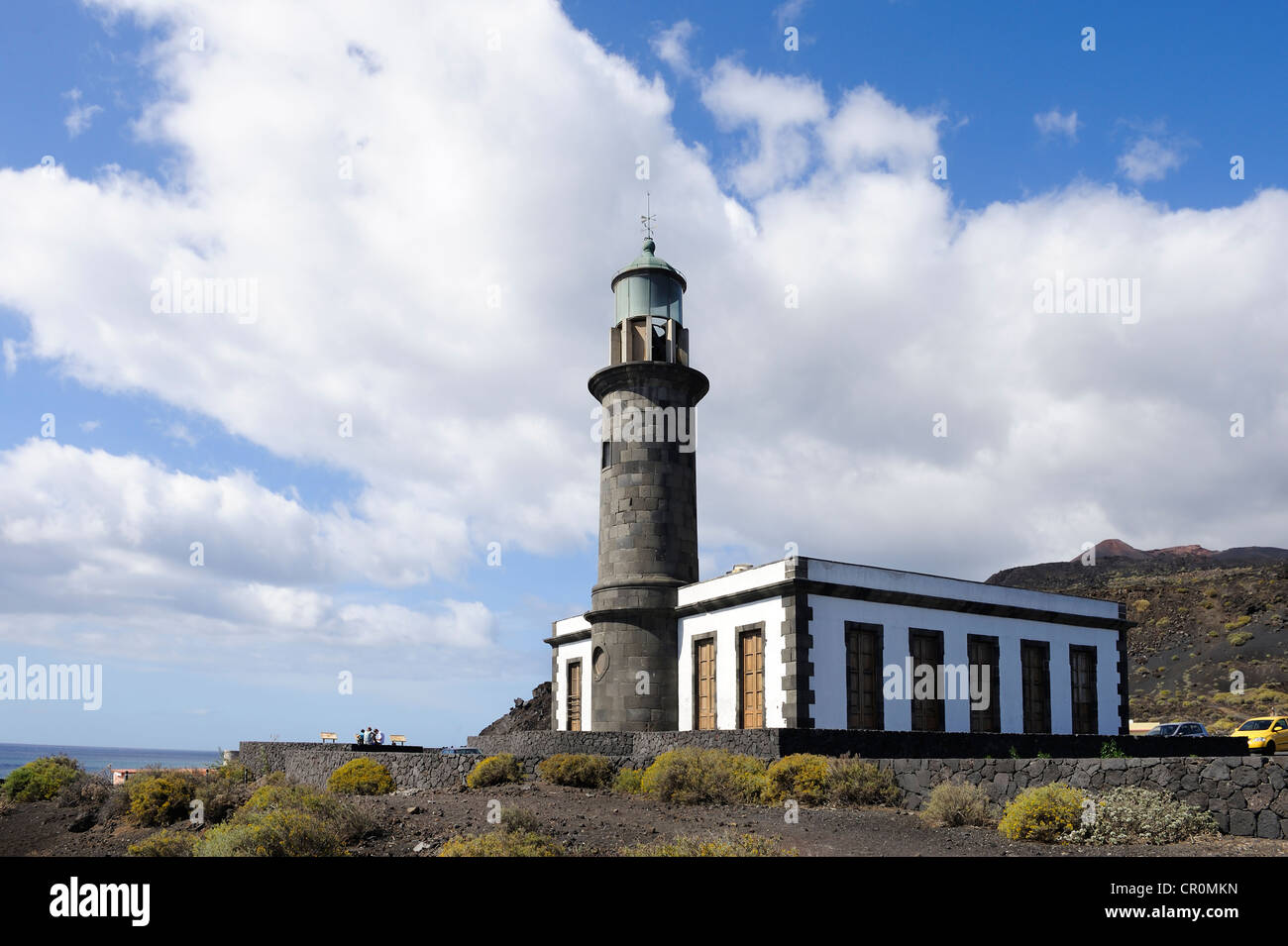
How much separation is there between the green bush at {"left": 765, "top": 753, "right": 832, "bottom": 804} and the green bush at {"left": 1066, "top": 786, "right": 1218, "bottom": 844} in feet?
15.1

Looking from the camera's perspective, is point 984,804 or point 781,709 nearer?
point 984,804

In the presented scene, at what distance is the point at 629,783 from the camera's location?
60.5ft

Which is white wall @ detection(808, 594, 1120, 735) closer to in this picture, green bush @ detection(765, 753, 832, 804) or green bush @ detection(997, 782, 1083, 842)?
green bush @ detection(765, 753, 832, 804)

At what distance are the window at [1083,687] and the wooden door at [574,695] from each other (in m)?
13.1

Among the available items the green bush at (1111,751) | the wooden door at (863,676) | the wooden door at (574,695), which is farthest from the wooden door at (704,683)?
the green bush at (1111,751)

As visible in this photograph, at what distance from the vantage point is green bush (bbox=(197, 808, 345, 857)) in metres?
11.2

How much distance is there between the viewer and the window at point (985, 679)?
23.7 m

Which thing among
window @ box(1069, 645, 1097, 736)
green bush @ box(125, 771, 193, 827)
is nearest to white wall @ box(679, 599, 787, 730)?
window @ box(1069, 645, 1097, 736)

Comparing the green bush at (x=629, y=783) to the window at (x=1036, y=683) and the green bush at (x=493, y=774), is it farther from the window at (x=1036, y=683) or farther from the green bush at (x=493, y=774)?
the window at (x=1036, y=683)

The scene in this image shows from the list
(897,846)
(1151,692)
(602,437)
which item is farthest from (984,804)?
(1151,692)
